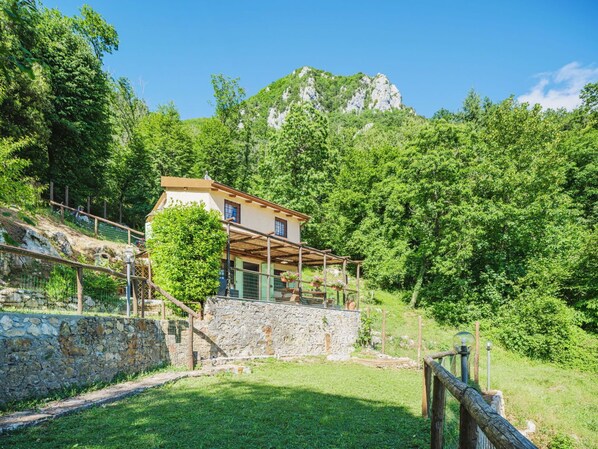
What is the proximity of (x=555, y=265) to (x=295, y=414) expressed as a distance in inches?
886

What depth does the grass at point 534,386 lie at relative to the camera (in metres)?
8.53

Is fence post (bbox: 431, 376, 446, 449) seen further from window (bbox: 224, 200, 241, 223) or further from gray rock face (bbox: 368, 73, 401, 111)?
gray rock face (bbox: 368, 73, 401, 111)

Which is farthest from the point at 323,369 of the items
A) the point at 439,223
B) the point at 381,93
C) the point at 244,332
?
the point at 381,93

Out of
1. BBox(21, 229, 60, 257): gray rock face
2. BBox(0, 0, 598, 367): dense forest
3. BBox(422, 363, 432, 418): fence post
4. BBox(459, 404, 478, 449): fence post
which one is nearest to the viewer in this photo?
BBox(459, 404, 478, 449): fence post

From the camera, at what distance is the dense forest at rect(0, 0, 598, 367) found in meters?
20.0

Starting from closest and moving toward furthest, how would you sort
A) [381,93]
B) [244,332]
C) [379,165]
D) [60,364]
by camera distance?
[60,364] → [244,332] → [379,165] → [381,93]

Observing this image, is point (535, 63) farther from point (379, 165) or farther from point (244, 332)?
point (244, 332)

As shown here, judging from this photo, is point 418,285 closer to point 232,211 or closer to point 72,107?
point 232,211

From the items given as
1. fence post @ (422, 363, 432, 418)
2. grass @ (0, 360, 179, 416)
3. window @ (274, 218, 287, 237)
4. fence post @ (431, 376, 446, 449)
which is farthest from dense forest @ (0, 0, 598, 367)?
fence post @ (431, 376, 446, 449)

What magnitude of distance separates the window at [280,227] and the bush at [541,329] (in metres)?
14.4

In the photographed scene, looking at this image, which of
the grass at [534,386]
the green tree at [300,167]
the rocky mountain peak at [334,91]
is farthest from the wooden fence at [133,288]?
the rocky mountain peak at [334,91]

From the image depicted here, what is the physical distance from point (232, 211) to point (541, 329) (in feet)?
60.5

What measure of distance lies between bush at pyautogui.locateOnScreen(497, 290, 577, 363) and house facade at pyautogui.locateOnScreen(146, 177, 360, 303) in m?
10.8

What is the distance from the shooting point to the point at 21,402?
18.4 feet
